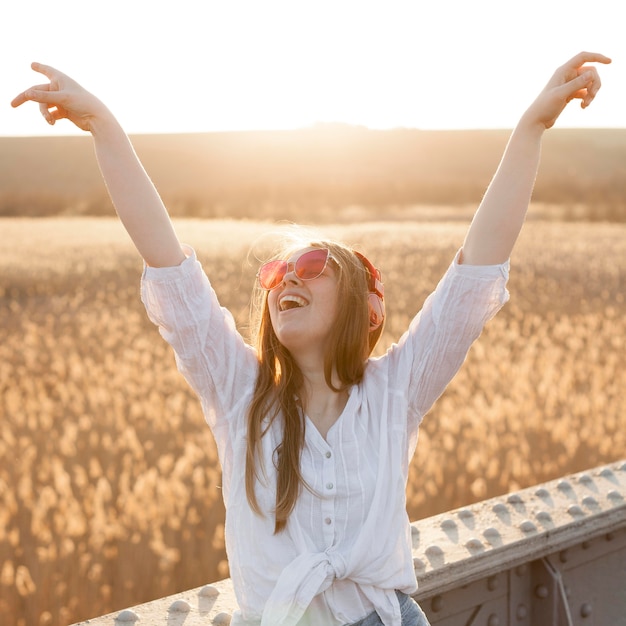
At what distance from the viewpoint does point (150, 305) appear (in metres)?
1.69

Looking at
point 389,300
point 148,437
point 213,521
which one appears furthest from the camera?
point 389,300

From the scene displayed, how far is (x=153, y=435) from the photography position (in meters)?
4.77

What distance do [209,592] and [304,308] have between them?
69cm

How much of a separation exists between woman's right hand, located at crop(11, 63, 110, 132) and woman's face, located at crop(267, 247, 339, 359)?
0.45 m

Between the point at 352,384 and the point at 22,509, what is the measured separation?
2.44 metres

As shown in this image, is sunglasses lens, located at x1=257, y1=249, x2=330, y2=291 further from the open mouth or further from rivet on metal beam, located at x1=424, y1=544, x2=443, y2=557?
rivet on metal beam, located at x1=424, y1=544, x2=443, y2=557

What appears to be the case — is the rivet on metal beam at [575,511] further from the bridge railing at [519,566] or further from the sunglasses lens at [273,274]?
the sunglasses lens at [273,274]

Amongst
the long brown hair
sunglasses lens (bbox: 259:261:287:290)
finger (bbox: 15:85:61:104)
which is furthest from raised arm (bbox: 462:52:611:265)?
finger (bbox: 15:85:61:104)

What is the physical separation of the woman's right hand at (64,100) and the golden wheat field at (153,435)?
1.65ft

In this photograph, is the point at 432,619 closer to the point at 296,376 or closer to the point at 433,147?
the point at 296,376

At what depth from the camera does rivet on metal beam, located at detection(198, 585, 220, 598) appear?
2.03 m

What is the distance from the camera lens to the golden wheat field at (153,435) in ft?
10.9

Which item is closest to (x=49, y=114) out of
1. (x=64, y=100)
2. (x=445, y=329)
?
(x=64, y=100)

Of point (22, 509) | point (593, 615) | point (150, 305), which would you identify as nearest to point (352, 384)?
point (150, 305)
